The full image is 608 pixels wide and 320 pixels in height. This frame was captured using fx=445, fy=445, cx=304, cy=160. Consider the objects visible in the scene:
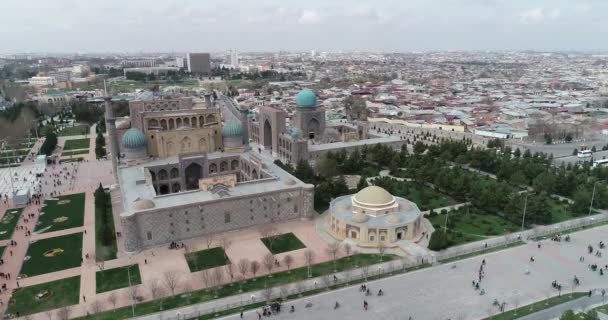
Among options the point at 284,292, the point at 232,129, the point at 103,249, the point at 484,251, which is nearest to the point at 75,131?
the point at 232,129

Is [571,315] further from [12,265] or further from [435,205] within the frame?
[12,265]

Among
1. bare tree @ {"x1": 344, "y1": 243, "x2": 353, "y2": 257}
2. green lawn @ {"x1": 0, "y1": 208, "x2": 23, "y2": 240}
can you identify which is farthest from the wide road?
green lawn @ {"x1": 0, "y1": 208, "x2": 23, "y2": 240}

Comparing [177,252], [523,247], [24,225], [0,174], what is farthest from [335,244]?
[0,174]

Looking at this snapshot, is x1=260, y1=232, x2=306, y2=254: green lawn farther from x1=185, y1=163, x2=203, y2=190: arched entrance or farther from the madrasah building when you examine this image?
x1=185, y1=163, x2=203, y2=190: arched entrance

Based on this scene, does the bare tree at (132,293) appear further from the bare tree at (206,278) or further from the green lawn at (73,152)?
the green lawn at (73,152)

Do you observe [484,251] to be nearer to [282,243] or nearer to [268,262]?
[282,243]
